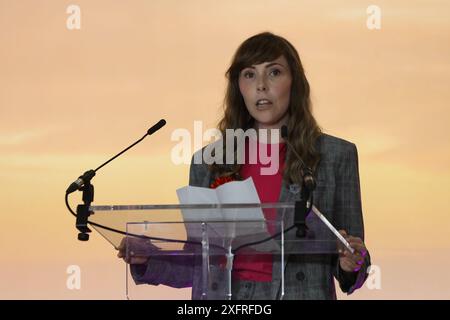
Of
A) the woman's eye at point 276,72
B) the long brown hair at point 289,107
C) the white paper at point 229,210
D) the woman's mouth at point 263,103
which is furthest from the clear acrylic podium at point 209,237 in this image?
the woman's eye at point 276,72

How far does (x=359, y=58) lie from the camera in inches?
165

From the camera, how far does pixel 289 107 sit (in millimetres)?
3195

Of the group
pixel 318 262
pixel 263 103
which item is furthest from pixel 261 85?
pixel 318 262

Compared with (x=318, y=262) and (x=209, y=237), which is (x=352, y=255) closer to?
(x=318, y=262)

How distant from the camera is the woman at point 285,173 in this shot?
2.68 meters

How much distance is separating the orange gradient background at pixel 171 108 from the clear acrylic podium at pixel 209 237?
1.45 metres

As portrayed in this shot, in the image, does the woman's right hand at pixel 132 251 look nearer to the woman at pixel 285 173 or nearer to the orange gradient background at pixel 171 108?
the woman at pixel 285 173

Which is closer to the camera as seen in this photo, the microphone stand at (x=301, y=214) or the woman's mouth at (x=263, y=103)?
the microphone stand at (x=301, y=214)

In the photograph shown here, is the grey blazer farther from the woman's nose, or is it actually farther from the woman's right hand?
the woman's nose

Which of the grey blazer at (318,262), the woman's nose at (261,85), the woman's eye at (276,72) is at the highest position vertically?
the woman's eye at (276,72)

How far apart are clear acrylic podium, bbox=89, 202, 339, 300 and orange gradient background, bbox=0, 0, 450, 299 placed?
1.45 metres
